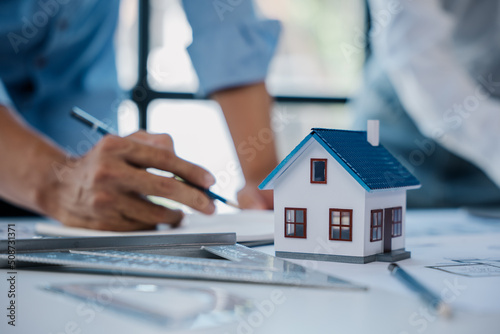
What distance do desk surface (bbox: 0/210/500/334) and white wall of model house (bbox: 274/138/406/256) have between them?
0.08 feet

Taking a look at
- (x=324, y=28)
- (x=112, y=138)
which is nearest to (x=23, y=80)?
(x=112, y=138)

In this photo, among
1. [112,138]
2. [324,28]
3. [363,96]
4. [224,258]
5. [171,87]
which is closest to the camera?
[224,258]

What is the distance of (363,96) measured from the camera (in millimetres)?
2070

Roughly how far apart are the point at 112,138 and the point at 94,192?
8 cm

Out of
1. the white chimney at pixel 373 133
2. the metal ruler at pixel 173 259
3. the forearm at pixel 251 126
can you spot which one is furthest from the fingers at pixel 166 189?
the forearm at pixel 251 126

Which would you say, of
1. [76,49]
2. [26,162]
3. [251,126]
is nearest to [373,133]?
[26,162]

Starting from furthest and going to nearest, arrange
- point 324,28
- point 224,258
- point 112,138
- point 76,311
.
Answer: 1. point 324,28
2. point 112,138
3. point 224,258
4. point 76,311

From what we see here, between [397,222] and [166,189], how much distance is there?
1.10 ft

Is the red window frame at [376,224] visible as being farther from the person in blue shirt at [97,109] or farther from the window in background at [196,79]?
the window in background at [196,79]

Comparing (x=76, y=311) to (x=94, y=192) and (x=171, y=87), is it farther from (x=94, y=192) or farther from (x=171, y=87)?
(x=171, y=87)

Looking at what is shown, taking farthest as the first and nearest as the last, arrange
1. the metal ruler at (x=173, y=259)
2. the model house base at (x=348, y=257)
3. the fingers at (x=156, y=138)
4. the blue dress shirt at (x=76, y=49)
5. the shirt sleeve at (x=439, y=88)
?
the shirt sleeve at (x=439, y=88) → the blue dress shirt at (x=76, y=49) → the fingers at (x=156, y=138) → the model house base at (x=348, y=257) → the metal ruler at (x=173, y=259)

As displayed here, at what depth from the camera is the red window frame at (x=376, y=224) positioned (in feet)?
1.95

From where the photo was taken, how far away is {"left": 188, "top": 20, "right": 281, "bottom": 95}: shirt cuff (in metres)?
1.36

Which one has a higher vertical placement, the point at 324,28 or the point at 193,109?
the point at 324,28
